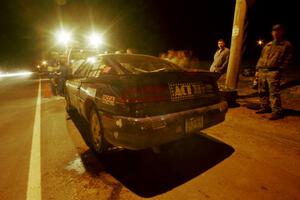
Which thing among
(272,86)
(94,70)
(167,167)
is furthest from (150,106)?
(272,86)

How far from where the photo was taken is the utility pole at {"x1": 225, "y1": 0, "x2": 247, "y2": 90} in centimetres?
583

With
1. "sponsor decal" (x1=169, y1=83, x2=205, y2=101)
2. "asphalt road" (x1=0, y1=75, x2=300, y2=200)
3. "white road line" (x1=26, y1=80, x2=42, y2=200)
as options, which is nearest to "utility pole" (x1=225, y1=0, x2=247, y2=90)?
"asphalt road" (x1=0, y1=75, x2=300, y2=200)

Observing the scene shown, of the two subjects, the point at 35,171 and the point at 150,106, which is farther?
the point at 35,171

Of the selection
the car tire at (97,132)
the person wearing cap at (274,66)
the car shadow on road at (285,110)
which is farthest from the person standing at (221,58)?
the car tire at (97,132)

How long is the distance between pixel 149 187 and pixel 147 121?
2.56 feet

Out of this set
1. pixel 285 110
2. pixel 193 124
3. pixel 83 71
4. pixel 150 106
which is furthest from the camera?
pixel 285 110

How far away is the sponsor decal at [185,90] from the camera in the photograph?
292 centimetres

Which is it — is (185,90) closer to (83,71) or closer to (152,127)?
(152,127)

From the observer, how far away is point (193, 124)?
2.97m

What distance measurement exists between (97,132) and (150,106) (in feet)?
4.20

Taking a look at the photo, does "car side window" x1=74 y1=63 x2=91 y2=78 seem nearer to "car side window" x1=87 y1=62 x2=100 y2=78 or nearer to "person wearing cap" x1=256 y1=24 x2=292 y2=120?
"car side window" x1=87 y1=62 x2=100 y2=78

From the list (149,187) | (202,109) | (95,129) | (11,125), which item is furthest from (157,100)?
(11,125)

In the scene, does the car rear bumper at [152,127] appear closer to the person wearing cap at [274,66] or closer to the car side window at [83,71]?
the car side window at [83,71]

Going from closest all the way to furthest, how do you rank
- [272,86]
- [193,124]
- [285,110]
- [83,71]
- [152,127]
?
[152,127] → [193,124] → [83,71] → [272,86] → [285,110]
